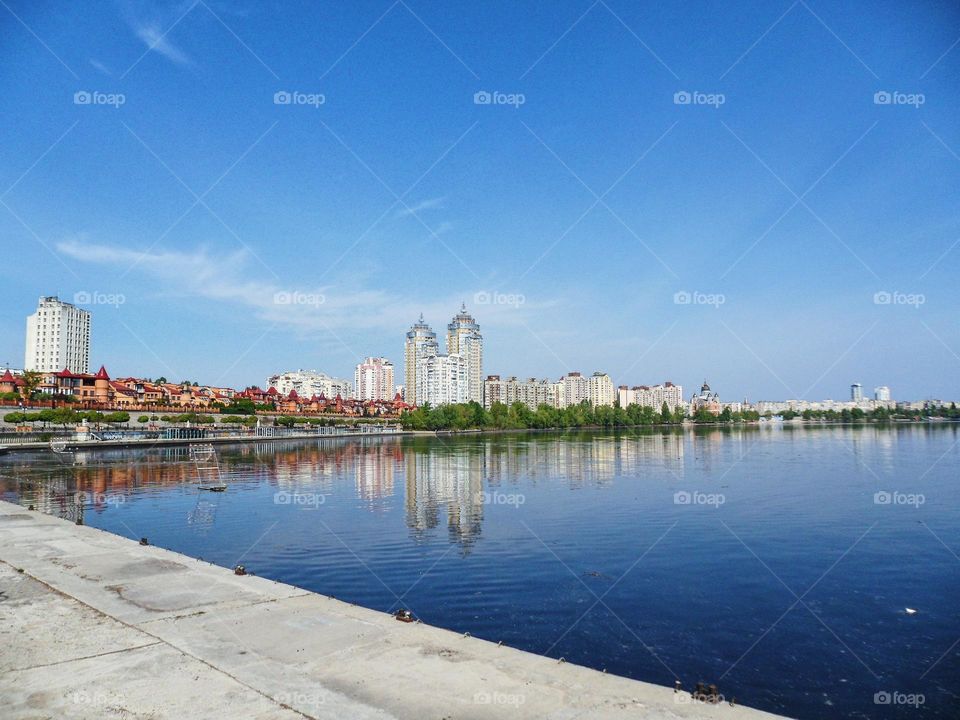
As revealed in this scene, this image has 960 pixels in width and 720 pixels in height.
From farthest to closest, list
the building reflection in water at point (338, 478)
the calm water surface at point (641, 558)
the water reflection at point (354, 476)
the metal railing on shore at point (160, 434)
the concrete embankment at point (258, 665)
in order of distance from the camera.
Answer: the metal railing on shore at point (160, 434) < the water reflection at point (354, 476) < the building reflection in water at point (338, 478) < the calm water surface at point (641, 558) < the concrete embankment at point (258, 665)

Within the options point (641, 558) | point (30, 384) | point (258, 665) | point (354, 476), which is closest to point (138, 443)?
point (30, 384)

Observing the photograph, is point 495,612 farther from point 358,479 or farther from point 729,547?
point 358,479

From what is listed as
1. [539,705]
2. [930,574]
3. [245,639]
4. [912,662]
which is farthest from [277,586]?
[930,574]

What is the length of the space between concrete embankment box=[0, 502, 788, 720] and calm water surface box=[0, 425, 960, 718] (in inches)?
131

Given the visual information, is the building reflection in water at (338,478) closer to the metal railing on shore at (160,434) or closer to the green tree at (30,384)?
the metal railing on shore at (160,434)

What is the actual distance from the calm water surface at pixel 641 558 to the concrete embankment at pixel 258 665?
3.34 metres

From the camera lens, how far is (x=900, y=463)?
54344mm

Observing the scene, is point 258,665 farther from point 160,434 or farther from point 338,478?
point 160,434

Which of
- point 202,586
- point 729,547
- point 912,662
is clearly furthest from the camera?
point 729,547

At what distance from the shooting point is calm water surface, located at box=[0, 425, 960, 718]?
11.6m

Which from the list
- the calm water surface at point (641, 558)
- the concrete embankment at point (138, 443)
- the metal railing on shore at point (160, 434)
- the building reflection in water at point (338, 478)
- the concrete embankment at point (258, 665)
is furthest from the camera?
the metal railing on shore at point (160, 434)

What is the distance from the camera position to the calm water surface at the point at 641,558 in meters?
11.6

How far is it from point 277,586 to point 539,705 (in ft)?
23.7

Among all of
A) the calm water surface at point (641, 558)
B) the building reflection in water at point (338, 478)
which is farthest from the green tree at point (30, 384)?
the calm water surface at point (641, 558)
